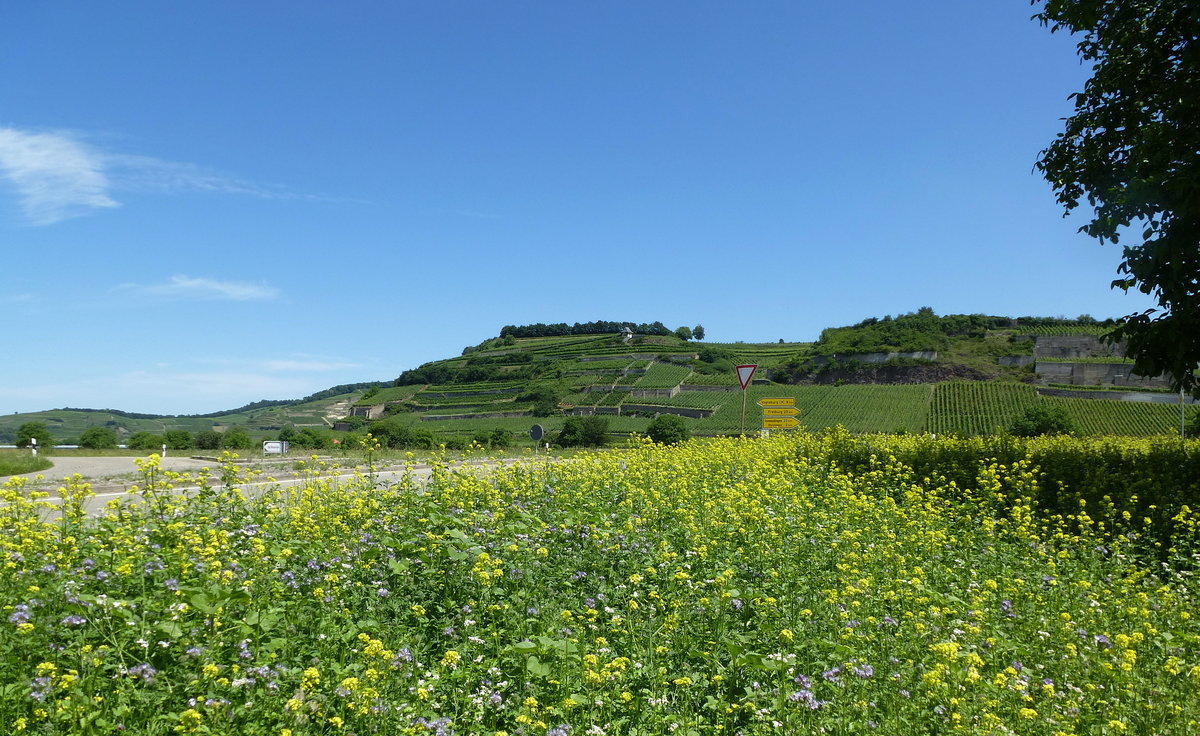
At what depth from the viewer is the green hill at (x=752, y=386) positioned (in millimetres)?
93125

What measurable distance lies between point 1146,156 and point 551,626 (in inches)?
438

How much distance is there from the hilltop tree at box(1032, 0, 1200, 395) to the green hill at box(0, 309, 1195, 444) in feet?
229

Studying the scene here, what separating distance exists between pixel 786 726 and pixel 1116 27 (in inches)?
522

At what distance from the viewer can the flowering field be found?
3.80m

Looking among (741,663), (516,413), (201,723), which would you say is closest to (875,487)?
(741,663)

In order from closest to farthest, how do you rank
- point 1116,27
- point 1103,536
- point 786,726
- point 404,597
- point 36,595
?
point 786,726, point 36,595, point 404,597, point 1103,536, point 1116,27

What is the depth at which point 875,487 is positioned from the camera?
12.9 m

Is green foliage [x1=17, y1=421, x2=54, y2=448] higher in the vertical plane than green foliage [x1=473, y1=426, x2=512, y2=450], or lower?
higher

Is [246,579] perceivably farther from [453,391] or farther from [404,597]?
[453,391]

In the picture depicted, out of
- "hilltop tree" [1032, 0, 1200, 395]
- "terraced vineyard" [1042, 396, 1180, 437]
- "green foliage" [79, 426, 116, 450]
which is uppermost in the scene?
"hilltop tree" [1032, 0, 1200, 395]

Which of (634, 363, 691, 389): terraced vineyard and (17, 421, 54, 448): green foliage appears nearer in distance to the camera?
(17, 421, 54, 448): green foliage

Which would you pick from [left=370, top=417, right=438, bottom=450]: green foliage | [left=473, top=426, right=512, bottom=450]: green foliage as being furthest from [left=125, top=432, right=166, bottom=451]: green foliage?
[left=473, top=426, right=512, bottom=450]: green foliage

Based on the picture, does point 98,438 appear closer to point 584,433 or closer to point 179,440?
point 179,440

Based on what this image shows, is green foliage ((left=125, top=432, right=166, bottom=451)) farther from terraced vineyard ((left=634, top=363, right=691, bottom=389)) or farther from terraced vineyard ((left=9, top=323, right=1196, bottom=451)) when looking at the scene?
terraced vineyard ((left=634, top=363, right=691, bottom=389))
